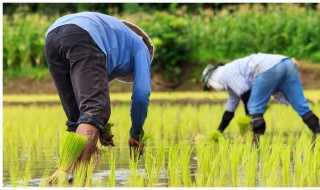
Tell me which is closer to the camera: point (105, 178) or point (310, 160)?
point (310, 160)

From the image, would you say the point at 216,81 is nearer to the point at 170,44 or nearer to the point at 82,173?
the point at 82,173

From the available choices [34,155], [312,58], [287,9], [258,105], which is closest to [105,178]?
A: [34,155]

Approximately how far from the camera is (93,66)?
4.46 metres

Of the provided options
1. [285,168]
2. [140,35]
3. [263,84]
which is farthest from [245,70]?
[285,168]

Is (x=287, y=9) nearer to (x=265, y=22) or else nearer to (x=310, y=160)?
(x=265, y=22)

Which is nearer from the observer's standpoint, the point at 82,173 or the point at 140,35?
the point at 82,173

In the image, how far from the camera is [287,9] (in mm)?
22562

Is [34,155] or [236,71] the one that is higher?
[236,71]

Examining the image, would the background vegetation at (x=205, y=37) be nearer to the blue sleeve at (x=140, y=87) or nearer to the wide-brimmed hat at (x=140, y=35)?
the wide-brimmed hat at (x=140, y=35)

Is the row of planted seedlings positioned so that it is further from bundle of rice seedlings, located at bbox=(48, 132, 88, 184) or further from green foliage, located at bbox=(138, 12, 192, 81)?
green foliage, located at bbox=(138, 12, 192, 81)

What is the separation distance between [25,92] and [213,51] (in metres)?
4.61

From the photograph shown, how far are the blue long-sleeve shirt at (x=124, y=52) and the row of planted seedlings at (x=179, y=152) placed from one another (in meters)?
0.32

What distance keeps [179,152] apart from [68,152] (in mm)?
2593

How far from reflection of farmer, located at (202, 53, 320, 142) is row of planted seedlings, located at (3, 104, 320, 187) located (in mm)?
200
